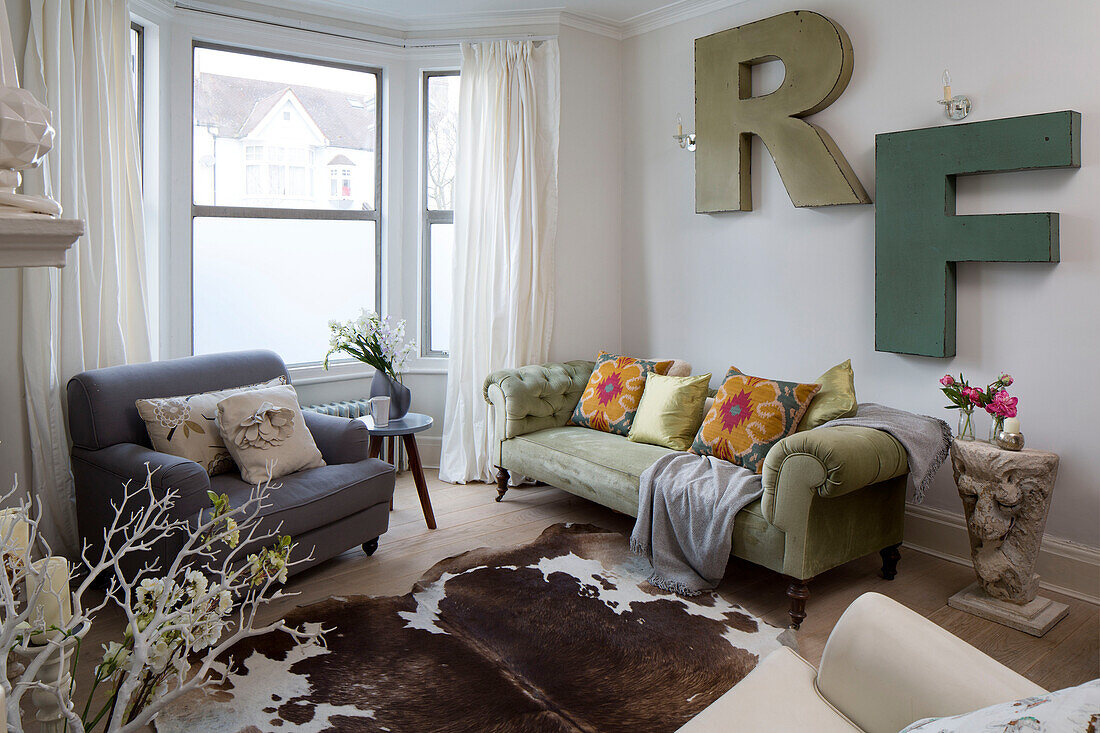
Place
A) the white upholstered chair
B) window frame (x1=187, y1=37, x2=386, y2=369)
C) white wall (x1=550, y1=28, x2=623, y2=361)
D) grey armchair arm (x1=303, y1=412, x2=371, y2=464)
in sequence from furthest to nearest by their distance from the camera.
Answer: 1. white wall (x1=550, y1=28, x2=623, y2=361)
2. window frame (x1=187, y1=37, x2=386, y2=369)
3. grey armchair arm (x1=303, y1=412, x2=371, y2=464)
4. the white upholstered chair

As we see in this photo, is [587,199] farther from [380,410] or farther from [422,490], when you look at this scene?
[422,490]

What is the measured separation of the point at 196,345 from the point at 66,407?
971 mm

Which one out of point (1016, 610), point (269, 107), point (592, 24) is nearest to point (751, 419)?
point (1016, 610)

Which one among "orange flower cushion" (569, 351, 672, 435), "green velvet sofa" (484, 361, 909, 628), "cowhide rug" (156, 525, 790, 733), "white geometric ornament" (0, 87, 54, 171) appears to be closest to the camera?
"white geometric ornament" (0, 87, 54, 171)

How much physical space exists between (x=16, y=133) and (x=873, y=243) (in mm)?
3351

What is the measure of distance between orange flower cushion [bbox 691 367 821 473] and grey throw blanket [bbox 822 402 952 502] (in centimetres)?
19

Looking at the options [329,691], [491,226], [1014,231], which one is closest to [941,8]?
[1014,231]

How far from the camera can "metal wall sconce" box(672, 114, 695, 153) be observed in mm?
4328

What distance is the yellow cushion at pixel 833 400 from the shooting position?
3.23m

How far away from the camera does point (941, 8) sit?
330 centimetres

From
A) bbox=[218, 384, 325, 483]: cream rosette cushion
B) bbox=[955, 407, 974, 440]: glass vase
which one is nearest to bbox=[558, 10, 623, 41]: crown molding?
bbox=[218, 384, 325, 483]: cream rosette cushion

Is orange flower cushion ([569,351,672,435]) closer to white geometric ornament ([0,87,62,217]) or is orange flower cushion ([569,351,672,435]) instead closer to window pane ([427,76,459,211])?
window pane ([427,76,459,211])

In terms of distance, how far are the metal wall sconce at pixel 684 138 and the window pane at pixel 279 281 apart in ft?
6.31

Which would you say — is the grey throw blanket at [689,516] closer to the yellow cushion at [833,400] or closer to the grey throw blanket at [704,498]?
the grey throw blanket at [704,498]
